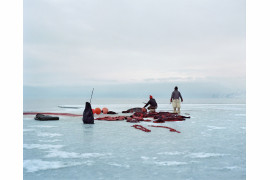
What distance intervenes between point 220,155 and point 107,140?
9.99 ft

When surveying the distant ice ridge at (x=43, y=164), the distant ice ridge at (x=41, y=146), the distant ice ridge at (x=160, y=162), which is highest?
the distant ice ridge at (x=160, y=162)

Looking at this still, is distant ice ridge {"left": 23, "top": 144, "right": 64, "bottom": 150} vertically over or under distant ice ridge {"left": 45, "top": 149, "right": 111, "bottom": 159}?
under

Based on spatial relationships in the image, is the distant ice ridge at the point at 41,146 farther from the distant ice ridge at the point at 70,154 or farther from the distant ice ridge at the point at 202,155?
the distant ice ridge at the point at 202,155

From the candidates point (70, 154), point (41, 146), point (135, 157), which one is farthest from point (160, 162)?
point (41, 146)

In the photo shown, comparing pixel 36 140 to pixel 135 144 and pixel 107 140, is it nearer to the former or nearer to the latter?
pixel 107 140

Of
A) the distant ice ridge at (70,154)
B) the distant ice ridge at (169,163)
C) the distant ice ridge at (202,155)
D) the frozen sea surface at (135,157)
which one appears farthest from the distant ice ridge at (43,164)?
the distant ice ridge at (202,155)

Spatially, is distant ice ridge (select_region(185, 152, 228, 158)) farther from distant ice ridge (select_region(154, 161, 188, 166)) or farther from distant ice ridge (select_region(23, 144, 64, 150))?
distant ice ridge (select_region(23, 144, 64, 150))

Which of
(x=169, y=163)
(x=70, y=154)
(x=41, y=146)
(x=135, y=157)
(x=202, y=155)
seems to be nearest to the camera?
(x=169, y=163)

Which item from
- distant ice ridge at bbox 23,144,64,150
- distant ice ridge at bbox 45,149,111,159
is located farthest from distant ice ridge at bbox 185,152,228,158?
distant ice ridge at bbox 23,144,64,150

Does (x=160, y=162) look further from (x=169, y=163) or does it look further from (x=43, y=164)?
(x=43, y=164)

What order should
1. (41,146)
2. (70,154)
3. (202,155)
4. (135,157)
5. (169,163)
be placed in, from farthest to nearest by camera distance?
(41,146)
(70,154)
(202,155)
(135,157)
(169,163)

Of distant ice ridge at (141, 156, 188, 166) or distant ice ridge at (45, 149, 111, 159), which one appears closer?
distant ice ridge at (141, 156, 188, 166)

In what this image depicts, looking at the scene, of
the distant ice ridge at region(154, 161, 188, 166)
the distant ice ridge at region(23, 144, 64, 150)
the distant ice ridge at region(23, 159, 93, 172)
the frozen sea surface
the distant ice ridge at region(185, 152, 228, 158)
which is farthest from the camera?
the distant ice ridge at region(23, 144, 64, 150)

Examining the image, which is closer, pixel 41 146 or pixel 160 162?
pixel 160 162
